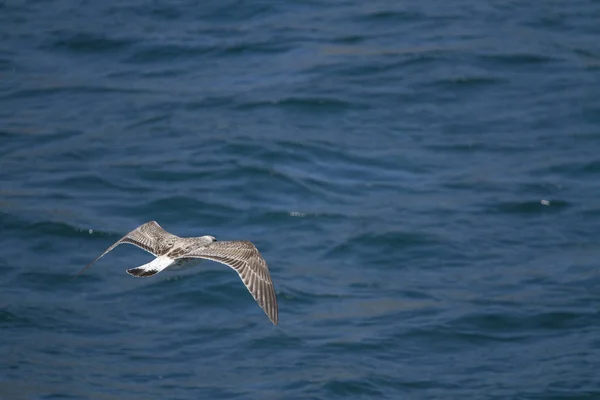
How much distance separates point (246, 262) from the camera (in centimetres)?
1105

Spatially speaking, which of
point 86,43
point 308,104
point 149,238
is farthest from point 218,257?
point 86,43

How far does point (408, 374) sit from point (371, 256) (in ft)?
8.63

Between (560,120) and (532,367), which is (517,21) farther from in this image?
(532,367)

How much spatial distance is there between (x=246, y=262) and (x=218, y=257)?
10.2 inches

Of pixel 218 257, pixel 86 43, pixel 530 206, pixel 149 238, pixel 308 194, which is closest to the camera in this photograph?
pixel 218 257

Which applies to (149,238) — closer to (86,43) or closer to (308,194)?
(308,194)

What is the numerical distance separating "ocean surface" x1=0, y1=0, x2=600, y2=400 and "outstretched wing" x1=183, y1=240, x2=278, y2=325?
266 centimetres

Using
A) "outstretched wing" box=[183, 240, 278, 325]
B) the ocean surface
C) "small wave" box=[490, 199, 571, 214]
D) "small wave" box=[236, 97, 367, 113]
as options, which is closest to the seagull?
"outstretched wing" box=[183, 240, 278, 325]

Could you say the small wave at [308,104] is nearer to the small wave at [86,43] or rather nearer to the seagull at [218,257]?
the small wave at [86,43]

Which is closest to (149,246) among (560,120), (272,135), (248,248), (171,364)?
(248,248)

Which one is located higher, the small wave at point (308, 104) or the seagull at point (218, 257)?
the seagull at point (218, 257)

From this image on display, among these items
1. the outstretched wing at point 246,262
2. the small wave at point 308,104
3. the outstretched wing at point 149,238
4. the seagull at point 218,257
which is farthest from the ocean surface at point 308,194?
the outstretched wing at point 246,262

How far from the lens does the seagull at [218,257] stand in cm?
1060

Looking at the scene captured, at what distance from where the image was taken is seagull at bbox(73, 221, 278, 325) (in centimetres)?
1060
